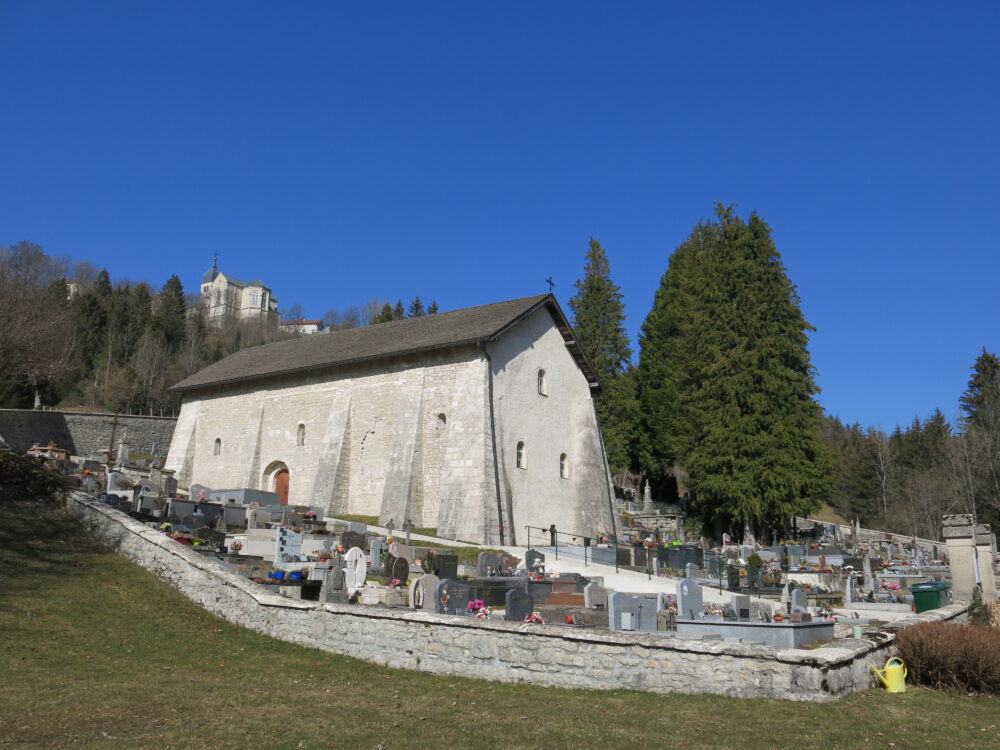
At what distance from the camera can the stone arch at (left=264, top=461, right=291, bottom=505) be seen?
31.7 m

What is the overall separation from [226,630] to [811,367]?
32.3m

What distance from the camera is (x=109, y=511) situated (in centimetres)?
1658

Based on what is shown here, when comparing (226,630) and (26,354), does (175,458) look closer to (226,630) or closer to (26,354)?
(26,354)

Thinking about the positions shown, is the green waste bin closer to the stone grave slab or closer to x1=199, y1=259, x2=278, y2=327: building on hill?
the stone grave slab

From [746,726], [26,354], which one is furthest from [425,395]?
[26,354]

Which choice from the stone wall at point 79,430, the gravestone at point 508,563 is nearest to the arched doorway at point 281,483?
the stone wall at point 79,430

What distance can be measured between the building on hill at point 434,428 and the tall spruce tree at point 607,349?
11427mm

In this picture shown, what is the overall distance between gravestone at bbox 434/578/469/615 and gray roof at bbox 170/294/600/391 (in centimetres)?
1465

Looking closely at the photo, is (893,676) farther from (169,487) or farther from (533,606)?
(169,487)

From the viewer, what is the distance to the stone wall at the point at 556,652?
783 cm

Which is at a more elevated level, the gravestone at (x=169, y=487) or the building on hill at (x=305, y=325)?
the building on hill at (x=305, y=325)

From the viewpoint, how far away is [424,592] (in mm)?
12219

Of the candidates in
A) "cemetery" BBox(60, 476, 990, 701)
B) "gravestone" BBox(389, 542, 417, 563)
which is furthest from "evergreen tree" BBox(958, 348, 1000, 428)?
"gravestone" BBox(389, 542, 417, 563)

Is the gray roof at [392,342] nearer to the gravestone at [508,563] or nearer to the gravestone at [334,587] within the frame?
the gravestone at [508,563]
